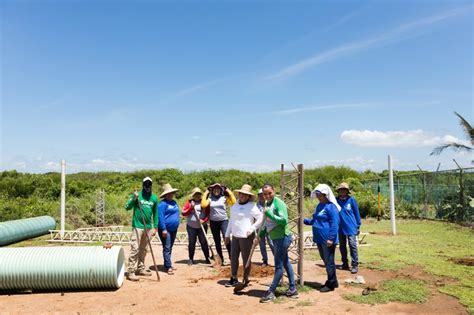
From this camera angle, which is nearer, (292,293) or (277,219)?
(277,219)

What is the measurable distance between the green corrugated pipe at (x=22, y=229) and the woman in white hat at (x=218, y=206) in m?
6.96

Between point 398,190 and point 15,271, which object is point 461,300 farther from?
point 398,190

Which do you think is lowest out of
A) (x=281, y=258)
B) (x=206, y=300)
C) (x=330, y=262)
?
(x=206, y=300)

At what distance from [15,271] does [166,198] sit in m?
3.05

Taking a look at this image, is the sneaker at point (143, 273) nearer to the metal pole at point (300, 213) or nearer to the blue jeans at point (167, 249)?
the blue jeans at point (167, 249)

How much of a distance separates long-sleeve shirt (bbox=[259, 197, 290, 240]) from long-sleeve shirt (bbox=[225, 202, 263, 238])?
36cm

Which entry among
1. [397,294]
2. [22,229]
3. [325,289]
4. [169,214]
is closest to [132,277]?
[169,214]

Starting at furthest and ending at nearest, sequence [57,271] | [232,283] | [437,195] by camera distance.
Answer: [437,195] → [232,283] → [57,271]

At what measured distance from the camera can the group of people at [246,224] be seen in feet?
20.4

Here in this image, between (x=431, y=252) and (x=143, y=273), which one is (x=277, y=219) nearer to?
(x=143, y=273)

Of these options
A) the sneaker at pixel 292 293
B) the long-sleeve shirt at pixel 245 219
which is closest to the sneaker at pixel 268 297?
the sneaker at pixel 292 293

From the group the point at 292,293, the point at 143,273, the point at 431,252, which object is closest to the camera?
the point at 292,293

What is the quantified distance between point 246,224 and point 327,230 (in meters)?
1.30

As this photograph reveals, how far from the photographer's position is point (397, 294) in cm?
630
